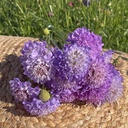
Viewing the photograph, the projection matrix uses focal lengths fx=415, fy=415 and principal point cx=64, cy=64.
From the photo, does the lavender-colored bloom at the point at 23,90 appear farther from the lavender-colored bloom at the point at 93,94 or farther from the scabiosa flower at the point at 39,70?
the lavender-colored bloom at the point at 93,94

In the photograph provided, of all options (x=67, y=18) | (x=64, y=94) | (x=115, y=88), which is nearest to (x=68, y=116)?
(x=64, y=94)

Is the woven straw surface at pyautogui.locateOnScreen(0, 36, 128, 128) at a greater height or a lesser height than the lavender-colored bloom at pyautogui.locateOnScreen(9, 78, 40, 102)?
lesser

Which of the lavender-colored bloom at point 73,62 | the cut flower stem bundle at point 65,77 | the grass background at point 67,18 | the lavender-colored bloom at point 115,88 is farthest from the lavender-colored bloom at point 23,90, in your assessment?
the grass background at point 67,18

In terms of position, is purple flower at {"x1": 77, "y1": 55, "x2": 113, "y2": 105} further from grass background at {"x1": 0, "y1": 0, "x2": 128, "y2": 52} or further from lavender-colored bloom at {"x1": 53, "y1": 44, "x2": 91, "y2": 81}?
grass background at {"x1": 0, "y1": 0, "x2": 128, "y2": 52}

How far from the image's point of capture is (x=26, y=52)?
1.29 m

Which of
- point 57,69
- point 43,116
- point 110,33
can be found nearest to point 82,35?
point 57,69

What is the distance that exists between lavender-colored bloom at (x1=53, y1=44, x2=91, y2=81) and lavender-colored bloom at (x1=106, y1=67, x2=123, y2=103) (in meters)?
0.12

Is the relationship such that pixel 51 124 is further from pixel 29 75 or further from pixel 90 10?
pixel 90 10

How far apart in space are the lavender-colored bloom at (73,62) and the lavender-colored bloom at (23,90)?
103 millimetres

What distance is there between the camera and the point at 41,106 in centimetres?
123

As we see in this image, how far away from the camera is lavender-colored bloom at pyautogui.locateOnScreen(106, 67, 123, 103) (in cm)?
129

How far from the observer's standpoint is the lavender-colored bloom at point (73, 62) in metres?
1.20

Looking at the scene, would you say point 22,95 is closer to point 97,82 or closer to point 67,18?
point 97,82

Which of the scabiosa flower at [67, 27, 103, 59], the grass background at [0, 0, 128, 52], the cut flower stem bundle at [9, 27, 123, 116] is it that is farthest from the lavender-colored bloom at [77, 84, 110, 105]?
the grass background at [0, 0, 128, 52]
